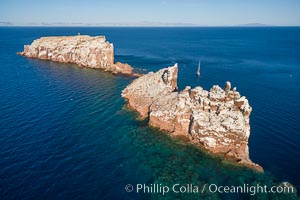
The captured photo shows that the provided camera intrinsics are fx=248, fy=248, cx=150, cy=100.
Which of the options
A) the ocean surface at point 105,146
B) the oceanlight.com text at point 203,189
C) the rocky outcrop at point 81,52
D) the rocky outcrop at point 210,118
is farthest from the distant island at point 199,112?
the rocky outcrop at point 81,52

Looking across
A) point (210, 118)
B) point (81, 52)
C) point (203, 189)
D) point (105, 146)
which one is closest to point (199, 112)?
point (210, 118)

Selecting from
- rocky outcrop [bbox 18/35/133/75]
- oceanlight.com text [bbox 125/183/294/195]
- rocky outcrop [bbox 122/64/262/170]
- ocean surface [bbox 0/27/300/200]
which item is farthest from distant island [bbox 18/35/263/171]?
rocky outcrop [bbox 18/35/133/75]

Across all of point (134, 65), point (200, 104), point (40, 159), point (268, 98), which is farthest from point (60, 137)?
point (134, 65)

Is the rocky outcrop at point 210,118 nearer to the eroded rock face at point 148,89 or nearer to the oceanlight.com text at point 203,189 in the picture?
the eroded rock face at point 148,89

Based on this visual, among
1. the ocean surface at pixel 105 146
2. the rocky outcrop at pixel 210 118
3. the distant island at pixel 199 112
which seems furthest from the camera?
the distant island at pixel 199 112

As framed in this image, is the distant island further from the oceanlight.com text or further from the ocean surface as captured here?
the oceanlight.com text
